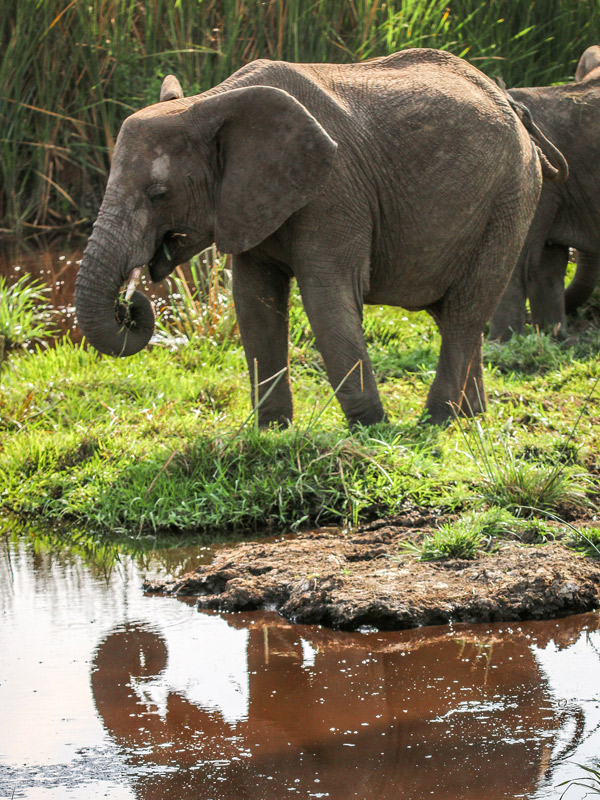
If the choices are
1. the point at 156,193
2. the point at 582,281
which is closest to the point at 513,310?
the point at 582,281

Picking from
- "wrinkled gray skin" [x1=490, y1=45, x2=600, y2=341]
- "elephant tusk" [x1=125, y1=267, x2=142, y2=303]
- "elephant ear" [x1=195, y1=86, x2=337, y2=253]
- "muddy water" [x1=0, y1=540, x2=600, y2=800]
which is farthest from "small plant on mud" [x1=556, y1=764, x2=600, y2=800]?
"wrinkled gray skin" [x1=490, y1=45, x2=600, y2=341]

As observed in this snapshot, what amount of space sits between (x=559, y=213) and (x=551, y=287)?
53 centimetres

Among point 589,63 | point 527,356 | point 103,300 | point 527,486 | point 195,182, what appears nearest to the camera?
point 527,486

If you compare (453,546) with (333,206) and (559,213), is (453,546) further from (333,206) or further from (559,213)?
(559,213)

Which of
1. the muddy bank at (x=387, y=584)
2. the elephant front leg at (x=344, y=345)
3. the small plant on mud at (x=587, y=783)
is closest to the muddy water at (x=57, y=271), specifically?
the elephant front leg at (x=344, y=345)

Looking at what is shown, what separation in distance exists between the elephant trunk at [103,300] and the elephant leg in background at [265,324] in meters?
0.75

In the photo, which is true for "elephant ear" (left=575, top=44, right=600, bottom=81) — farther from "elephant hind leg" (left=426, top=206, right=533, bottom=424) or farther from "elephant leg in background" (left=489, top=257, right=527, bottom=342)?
"elephant hind leg" (left=426, top=206, right=533, bottom=424)

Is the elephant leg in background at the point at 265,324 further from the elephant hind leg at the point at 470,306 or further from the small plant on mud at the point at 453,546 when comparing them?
the small plant on mud at the point at 453,546

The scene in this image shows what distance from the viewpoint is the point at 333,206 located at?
227 inches

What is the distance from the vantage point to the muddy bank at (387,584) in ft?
13.8

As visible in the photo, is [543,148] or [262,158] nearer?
[262,158]

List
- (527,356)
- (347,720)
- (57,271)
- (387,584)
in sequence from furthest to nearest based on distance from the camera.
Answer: (57,271), (527,356), (387,584), (347,720)

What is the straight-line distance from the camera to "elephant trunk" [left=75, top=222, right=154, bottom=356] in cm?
534

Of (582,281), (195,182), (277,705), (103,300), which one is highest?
(195,182)
